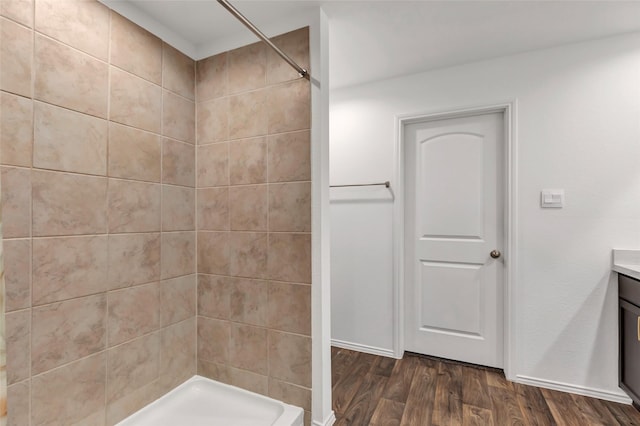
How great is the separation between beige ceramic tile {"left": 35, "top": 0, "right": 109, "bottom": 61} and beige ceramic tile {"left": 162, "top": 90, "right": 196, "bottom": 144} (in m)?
0.36

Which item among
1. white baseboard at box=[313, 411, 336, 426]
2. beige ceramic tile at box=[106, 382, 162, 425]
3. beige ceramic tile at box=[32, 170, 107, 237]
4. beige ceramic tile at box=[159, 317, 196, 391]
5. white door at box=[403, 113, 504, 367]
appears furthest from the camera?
white door at box=[403, 113, 504, 367]

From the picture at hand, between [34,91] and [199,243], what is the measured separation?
1.06 meters

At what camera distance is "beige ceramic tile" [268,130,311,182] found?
1.65m

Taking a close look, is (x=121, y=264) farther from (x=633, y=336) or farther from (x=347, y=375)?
(x=633, y=336)

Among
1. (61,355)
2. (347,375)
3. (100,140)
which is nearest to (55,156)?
(100,140)

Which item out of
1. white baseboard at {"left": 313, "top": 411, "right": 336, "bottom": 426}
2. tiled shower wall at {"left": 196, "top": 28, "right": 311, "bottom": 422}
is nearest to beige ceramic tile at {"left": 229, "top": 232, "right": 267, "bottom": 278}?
tiled shower wall at {"left": 196, "top": 28, "right": 311, "bottom": 422}

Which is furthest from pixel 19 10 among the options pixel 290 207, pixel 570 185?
pixel 570 185

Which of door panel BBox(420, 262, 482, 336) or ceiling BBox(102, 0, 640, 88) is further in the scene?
door panel BBox(420, 262, 482, 336)

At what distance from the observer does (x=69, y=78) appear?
1.32 metres

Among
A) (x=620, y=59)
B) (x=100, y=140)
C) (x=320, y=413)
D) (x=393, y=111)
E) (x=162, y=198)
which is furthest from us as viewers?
(x=393, y=111)

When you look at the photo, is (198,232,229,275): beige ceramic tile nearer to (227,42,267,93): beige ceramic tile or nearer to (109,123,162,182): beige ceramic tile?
(109,123,162,182): beige ceramic tile

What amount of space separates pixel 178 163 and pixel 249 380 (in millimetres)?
1342

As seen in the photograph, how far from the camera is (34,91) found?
3.98 feet

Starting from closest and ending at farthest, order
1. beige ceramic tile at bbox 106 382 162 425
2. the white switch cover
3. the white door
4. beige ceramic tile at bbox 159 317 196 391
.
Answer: beige ceramic tile at bbox 106 382 162 425, beige ceramic tile at bbox 159 317 196 391, the white switch cover, the white door
